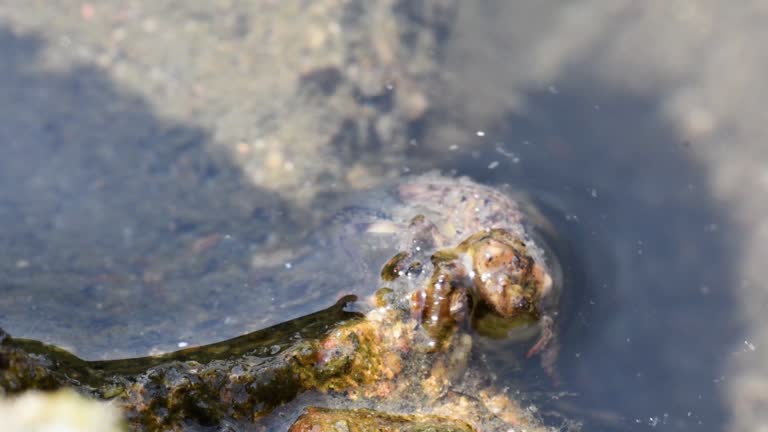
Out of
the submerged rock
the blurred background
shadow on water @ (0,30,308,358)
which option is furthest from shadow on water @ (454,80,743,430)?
shadow on water @ (0,30,308,358)

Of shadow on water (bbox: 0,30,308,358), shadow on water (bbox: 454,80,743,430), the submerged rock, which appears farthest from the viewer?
shadow on water (bbox: 454,80,743,430)

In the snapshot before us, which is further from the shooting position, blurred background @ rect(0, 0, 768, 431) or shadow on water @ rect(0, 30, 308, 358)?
blurred background @ rect(0, 0, 768, 431)

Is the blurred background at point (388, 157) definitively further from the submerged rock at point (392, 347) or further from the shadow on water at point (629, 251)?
the submerged rock at point (392, 347)

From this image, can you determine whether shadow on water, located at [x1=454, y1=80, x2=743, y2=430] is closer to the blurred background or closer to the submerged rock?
the blurred background

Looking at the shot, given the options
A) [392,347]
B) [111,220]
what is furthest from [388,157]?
[111,220]

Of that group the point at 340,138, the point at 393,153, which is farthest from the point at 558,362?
the point at 340,138

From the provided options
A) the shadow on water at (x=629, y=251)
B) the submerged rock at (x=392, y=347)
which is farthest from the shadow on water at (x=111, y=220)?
the shadow on water at (x=629, y=251)

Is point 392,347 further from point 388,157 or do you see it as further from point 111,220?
point 111,220
